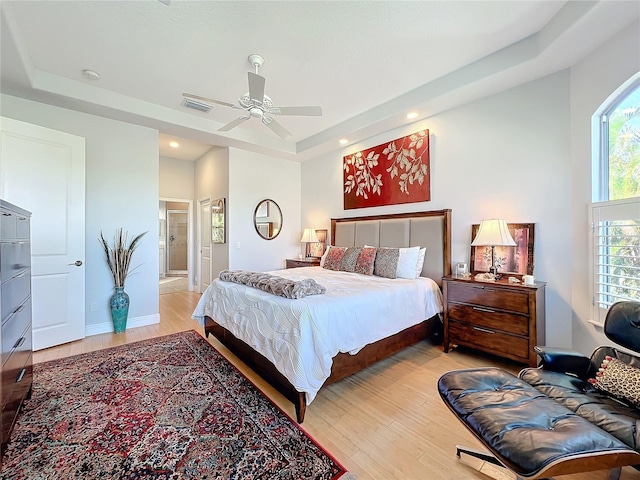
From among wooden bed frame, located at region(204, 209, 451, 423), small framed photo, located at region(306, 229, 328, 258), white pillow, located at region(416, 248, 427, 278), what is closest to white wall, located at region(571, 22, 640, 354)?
wooden bed frame, located at region(204, 209, 451, 423)

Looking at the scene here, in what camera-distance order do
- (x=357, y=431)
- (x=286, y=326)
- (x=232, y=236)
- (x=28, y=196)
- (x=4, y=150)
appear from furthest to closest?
(x=232, y=236)
(x=28, y=196)
(x=4, y=150)
(x=286, y=326)
(x=357, y=431)

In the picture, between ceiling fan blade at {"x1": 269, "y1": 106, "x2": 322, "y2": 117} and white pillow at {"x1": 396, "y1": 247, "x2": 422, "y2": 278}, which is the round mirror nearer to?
ceiling fan blade at {"x1": 269, "y1": 106, "x2": 322, "y2": 117}

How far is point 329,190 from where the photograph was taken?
5074 millimetres

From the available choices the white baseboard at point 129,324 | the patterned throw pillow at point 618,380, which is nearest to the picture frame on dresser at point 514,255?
the patterned throw pillow at point 618,380

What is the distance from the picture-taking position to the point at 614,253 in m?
2.15

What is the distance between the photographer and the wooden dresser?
1.52 m

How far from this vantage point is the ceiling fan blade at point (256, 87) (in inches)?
86.6

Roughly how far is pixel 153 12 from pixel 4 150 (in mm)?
2140

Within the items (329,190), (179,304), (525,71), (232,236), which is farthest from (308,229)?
(525,71)

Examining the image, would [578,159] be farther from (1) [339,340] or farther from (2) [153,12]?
(2) [153,12]

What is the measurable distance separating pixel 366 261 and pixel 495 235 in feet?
4.84

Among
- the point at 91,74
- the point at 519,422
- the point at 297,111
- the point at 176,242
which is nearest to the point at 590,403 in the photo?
the point at 519,422

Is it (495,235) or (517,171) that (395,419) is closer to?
(495,235)

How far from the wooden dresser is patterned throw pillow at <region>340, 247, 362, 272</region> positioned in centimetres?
309
